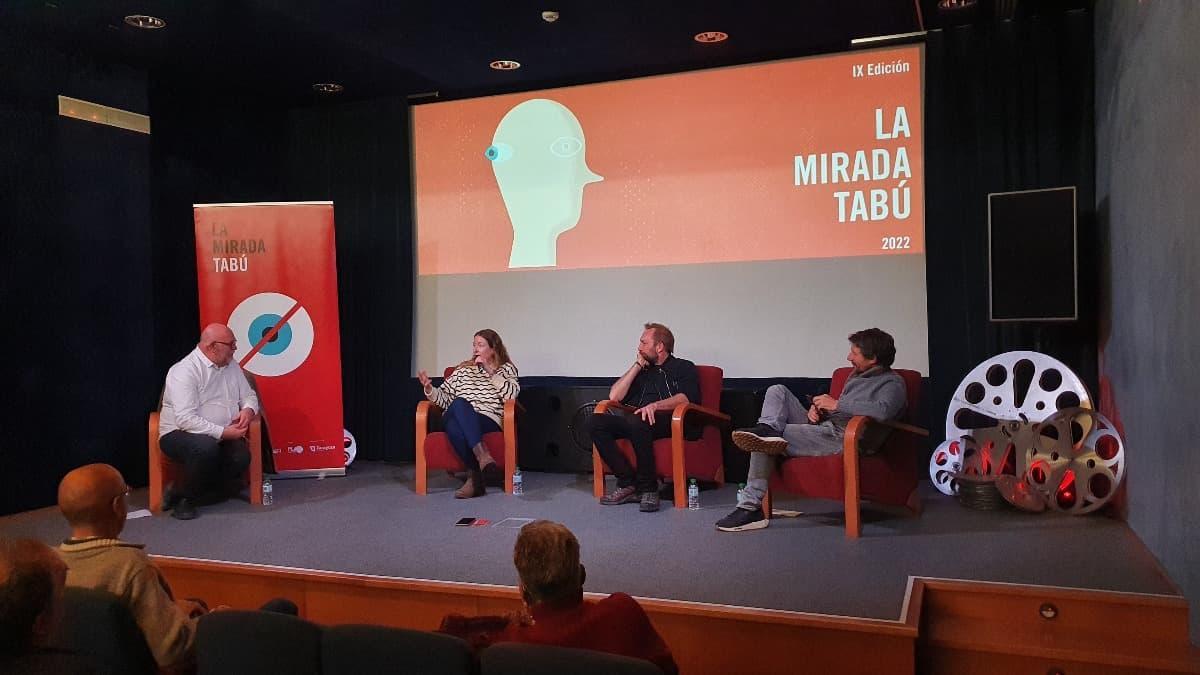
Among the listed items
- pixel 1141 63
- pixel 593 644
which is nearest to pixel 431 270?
pixel 1141 63

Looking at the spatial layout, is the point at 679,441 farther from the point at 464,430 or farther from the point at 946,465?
the point at 946,465

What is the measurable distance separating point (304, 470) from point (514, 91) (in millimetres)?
2932

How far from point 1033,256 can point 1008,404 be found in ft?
2.67

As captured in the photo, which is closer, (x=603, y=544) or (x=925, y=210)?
(x=603, y=544)

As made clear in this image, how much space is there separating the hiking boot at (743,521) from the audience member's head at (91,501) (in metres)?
2.80

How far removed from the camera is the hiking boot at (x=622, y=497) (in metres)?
4.95

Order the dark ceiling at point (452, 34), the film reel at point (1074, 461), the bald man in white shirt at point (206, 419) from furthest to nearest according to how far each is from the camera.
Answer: the bald man in white shirt at point (206, 419) < the dark ceiling at point (452, 34) < the film reel at point (1074, 461)

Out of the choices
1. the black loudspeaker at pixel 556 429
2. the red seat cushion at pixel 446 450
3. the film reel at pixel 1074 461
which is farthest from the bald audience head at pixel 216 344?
the film reel at pixel 1074 461

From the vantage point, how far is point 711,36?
17.2 feet

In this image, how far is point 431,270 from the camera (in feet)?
21.2

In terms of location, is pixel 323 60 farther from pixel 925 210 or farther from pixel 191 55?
pixel 925 210

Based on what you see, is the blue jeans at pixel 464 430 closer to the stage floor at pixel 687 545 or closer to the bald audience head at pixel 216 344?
the stage floor at pixel 687 545

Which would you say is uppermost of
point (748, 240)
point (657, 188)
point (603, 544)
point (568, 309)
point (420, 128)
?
point (420, 128)

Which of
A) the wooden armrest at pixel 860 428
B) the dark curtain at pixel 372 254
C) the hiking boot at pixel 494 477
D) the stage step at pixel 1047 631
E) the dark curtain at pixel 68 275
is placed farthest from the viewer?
the dark curtain at pixel 372 254
